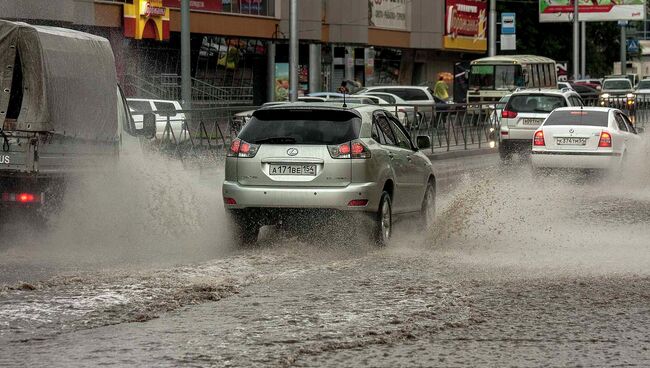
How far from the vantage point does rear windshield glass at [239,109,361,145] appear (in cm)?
1318

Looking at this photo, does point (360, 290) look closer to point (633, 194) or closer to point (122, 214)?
point (122, 214)

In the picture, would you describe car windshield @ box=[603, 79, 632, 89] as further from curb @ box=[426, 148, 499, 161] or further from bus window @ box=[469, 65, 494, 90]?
curb @ box=[426, 148, 499, 161]

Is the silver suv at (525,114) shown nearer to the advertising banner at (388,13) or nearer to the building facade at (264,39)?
the building facade at (264,39)

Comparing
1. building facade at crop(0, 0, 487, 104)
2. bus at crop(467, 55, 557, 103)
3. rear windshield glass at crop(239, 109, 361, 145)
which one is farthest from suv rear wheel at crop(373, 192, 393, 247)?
bus at crop(467, 55, 557, 103)

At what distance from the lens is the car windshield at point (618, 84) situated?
71.9m

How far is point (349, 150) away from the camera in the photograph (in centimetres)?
1304

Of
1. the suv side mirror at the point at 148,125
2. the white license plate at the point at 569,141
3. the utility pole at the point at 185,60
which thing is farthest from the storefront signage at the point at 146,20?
the suv side mirror at the point at 148,125

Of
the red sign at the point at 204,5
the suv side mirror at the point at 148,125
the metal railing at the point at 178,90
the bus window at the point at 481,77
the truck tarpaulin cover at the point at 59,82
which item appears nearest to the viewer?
the truck tarpaulin cover at the point at 59,82

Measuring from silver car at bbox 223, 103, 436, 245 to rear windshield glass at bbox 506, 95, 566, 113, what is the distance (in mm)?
17087

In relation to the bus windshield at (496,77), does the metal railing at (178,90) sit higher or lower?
lower

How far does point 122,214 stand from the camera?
1460 cm

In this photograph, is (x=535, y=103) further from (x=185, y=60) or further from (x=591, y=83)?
(x=591, y=83)

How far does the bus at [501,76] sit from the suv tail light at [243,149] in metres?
44.0

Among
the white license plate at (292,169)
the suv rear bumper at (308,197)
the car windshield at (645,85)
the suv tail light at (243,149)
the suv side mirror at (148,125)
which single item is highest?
the car windshield at (645,85)
